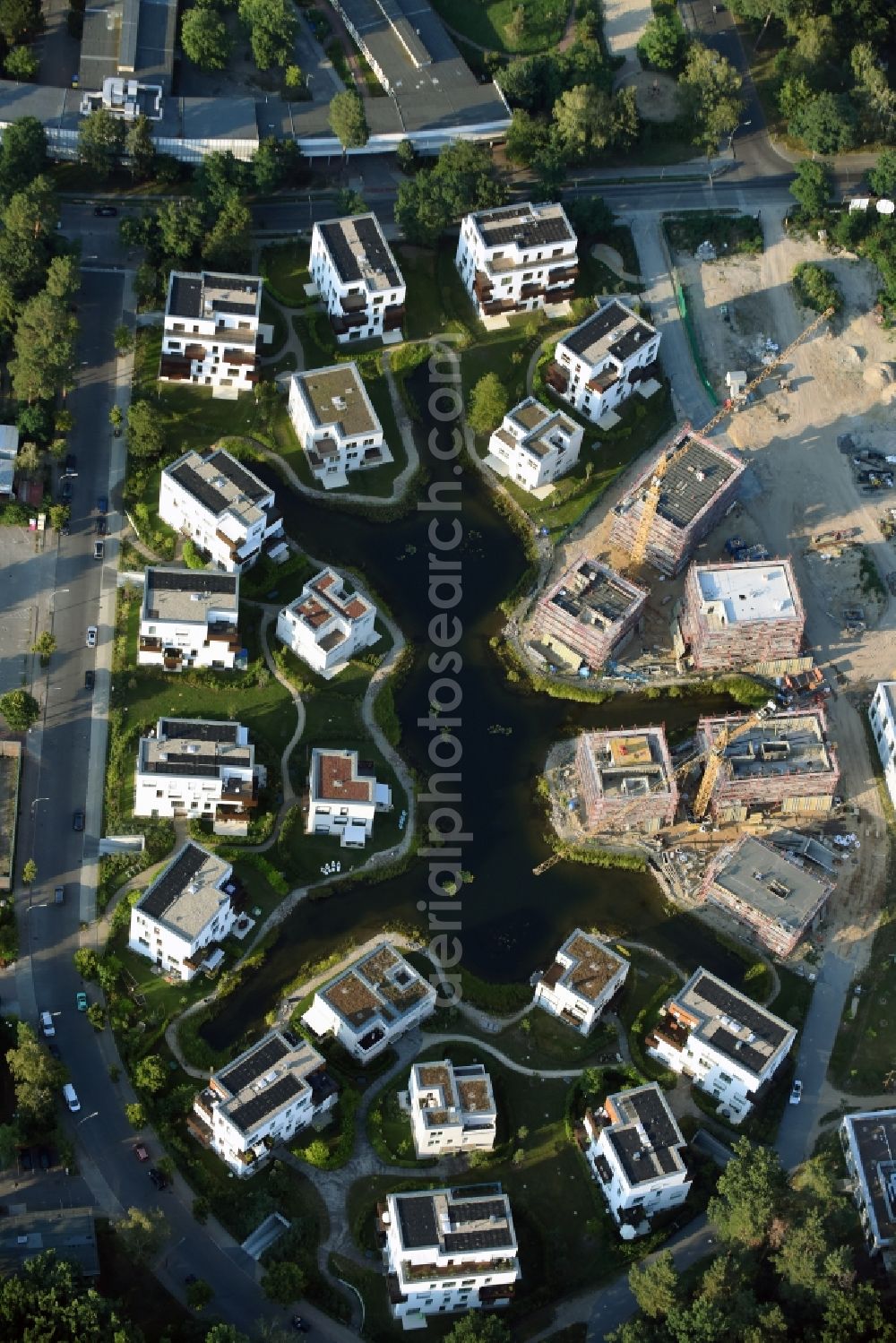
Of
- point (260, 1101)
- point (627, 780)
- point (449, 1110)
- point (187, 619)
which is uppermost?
point (187, 619)

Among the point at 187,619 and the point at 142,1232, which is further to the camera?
the point at 187,619

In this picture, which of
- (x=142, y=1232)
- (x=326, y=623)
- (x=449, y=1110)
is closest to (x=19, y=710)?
(x=326, y=623)

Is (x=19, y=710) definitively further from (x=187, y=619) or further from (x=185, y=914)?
(x=185, y=914)

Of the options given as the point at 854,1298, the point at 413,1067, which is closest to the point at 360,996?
the point at 413,1067

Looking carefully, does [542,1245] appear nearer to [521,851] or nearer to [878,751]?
[521,851]

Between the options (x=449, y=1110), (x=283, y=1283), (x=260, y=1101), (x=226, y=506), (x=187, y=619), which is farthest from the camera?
(x=226, y=506)

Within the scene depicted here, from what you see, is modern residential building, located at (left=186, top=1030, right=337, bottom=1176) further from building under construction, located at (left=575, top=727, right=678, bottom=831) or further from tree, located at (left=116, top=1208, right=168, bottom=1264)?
building under construction, located at (left=575, top=727, right=678, bottom=831)
